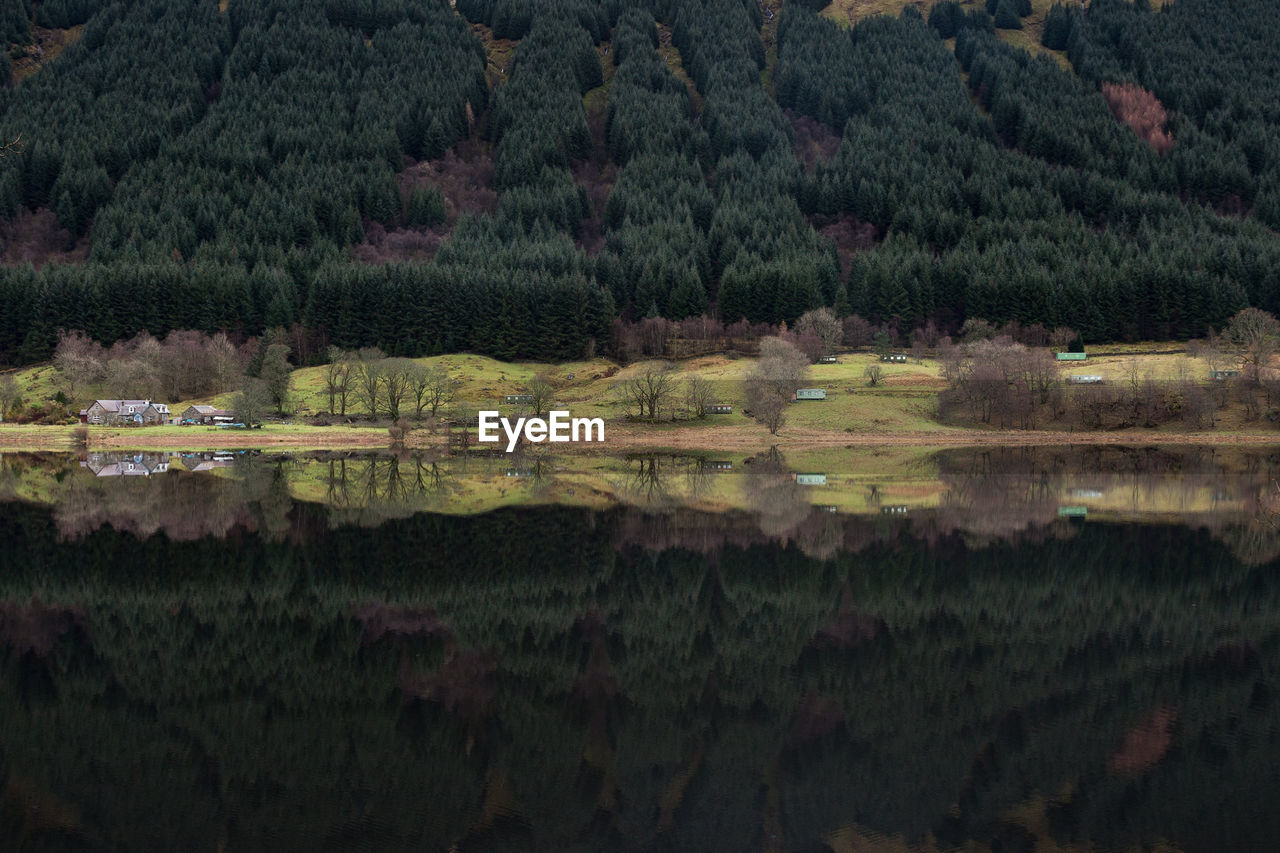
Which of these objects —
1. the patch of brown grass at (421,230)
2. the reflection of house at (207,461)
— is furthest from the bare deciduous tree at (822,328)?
the reflection of house at (207,461)

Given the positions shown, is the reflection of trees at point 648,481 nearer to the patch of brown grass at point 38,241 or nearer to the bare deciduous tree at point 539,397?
the bare deciduous tree at point 539,397

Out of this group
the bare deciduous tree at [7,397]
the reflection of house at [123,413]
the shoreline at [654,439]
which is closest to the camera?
the shoreline at [654,439]

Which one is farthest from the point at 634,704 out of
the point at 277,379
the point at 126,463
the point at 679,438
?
the point at 277,379

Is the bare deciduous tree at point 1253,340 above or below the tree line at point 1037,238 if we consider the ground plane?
below

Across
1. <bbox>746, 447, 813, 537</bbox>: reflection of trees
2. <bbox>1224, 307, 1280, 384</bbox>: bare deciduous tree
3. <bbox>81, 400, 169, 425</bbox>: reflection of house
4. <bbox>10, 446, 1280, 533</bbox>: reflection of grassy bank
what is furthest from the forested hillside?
<bbox>746, 447, 813, 537</bbox>: reflection of trees

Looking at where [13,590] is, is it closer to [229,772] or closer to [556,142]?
[229,772]

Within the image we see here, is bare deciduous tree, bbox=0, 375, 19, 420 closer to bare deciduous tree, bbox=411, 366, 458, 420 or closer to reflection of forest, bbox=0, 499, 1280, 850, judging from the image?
bare deciduous tree, bbox=411, 366, 458, 420

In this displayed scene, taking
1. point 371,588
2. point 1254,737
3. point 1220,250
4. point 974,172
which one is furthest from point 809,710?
point 974,172
